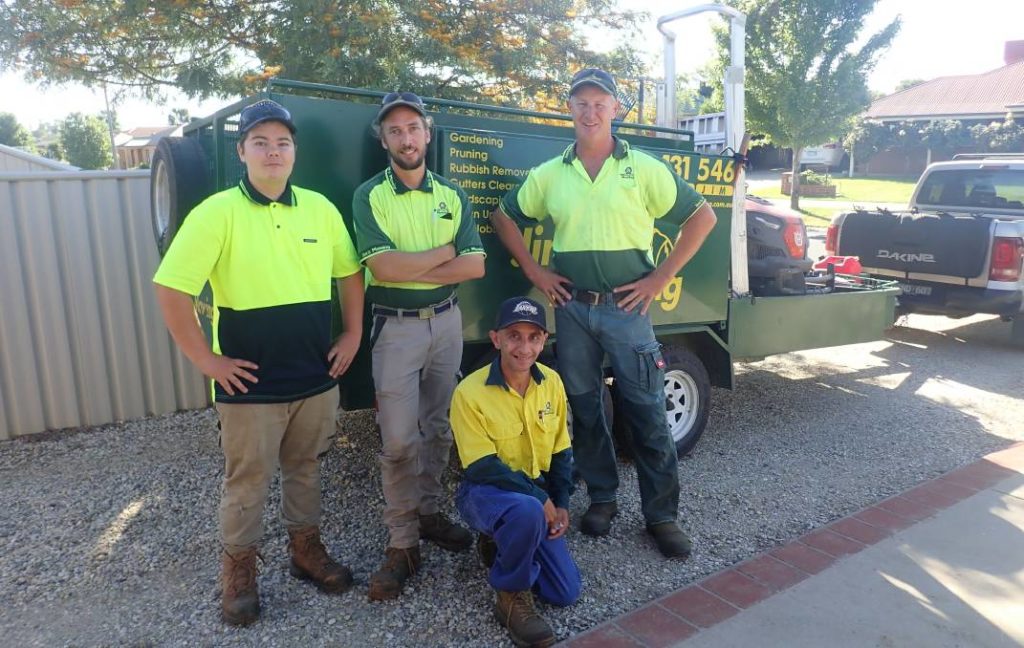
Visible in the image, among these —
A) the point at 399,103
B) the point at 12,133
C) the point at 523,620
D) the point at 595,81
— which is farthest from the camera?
the point at 12,133

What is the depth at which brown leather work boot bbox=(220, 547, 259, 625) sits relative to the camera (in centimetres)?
289

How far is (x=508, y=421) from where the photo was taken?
123 inches

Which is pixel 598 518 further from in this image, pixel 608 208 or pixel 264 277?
pixel 264 277

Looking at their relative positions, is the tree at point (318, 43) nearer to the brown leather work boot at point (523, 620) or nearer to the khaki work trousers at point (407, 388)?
the khaki work trousers at point (407, 388)

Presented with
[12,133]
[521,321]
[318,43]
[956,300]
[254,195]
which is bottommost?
[956,300]

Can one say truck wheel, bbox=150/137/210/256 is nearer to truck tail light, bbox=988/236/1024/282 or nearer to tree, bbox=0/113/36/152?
truck tail light, bbox=988/236/1024/282

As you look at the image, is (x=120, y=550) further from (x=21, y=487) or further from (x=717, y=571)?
(x=717, y=571)

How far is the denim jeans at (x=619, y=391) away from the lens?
11.4 ft

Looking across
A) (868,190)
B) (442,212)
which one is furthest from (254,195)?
(868,190)

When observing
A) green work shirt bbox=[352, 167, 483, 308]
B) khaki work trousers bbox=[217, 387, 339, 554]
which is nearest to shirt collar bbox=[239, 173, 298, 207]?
green work shirt bbox=[352, 167, 483, 308]

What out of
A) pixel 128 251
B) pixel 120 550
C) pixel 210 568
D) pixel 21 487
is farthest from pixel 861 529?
pixel 128 251

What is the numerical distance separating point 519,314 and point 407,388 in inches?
22.5

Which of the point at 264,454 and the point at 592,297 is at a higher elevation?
the point at 592,297

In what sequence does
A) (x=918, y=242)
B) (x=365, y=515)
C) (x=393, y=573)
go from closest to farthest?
(x=393, y=573), (x=365, y=515), (x=918, y=242)
